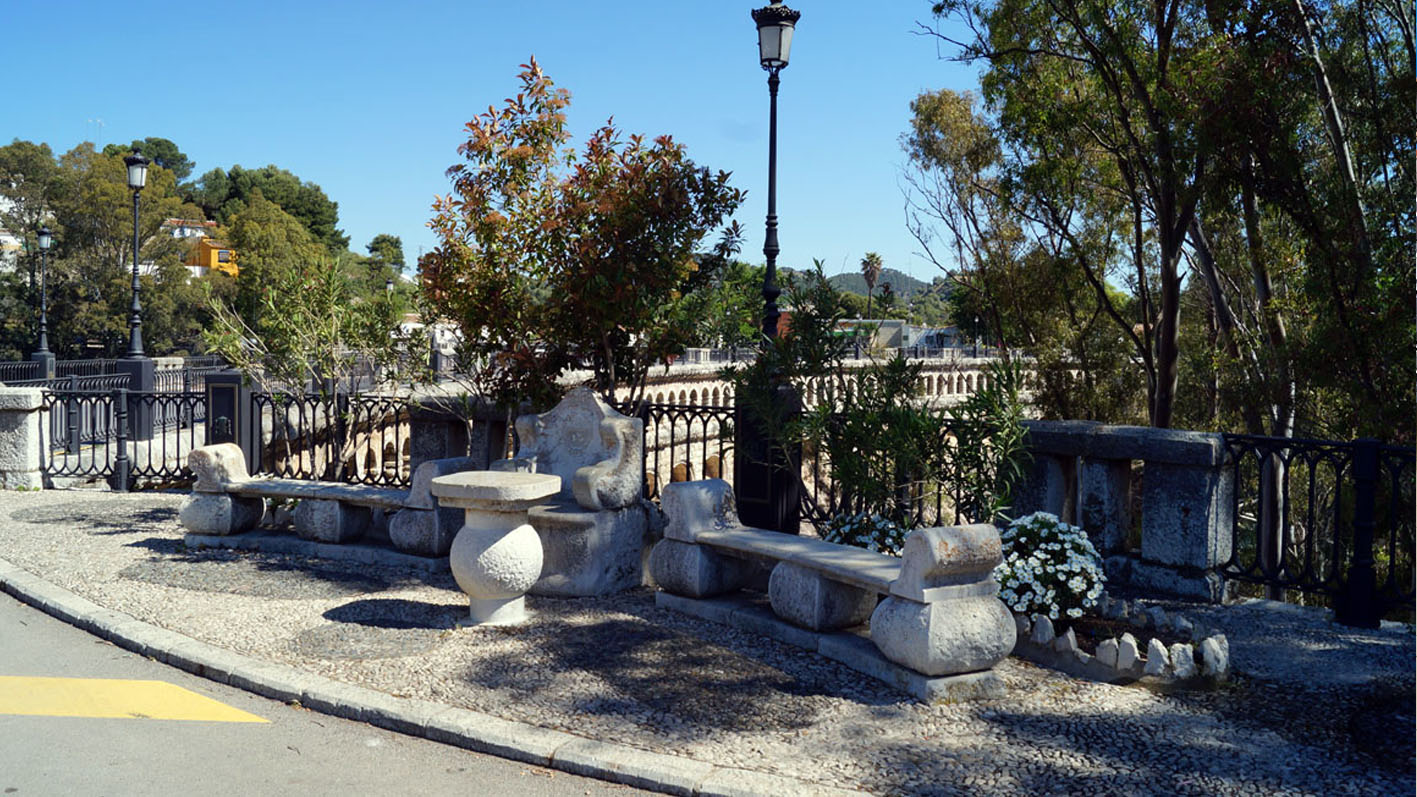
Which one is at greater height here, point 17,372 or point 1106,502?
point 17,372

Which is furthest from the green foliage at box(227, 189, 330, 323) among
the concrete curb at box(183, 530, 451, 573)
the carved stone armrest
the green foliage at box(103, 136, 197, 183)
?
the green foliage at box(103, 136, 197, 183)

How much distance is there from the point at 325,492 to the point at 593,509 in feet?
8.51

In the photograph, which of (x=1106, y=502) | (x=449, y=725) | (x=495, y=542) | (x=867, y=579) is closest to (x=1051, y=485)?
(x=1106, y=502)

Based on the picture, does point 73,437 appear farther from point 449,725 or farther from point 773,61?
point 449,725

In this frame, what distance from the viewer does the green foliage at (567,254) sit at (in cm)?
797

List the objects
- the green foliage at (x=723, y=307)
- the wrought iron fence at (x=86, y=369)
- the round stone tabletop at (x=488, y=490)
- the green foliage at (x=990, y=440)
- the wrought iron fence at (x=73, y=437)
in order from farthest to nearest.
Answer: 1. the wrought iron fence at (x=86, y=369)
2. the wrought iron fence at (x=73, y=437)
3. the green foliage at (x=723, y=307)
4. the green foliage at (x=990, y=440)
5. the round stone tabletop at (x=488, y=490)

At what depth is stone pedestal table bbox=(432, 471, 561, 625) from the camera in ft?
20.1

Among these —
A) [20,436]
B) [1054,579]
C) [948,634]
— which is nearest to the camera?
[948,634]

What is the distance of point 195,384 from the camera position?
24.6 metres

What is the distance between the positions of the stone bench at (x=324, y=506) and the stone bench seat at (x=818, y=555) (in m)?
2.42

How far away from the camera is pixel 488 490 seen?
6.08 m

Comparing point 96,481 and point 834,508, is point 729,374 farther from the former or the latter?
point 96,481

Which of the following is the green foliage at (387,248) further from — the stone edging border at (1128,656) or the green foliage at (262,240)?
the stone edging border at (1128,656)

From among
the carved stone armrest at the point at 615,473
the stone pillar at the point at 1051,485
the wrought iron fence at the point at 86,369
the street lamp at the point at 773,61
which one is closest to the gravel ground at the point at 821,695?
the carved stone armrest at the point at 615,473
